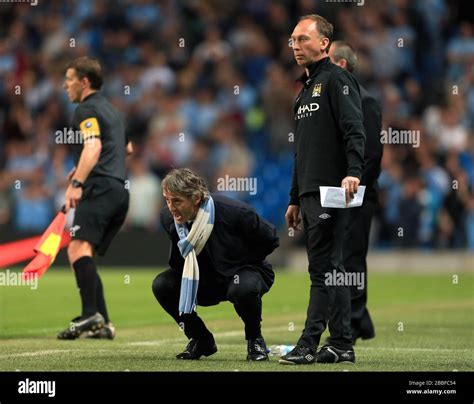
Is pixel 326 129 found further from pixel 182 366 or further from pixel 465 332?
pixel 465 332

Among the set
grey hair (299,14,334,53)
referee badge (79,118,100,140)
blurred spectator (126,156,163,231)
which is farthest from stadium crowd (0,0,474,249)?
grey hair (299,14,334,53)

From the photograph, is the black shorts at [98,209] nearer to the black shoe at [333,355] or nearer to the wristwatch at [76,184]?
the wristwatch at [76,184]

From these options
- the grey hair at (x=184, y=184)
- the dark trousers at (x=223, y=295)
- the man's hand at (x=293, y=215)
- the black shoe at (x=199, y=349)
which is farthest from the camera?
the man's hand at (x=293, y=215)

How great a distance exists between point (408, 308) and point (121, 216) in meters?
4.57

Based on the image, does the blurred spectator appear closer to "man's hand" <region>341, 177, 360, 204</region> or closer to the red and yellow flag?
the red and yellow flag

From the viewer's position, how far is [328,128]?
8.74m

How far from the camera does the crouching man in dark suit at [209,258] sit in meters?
8.45

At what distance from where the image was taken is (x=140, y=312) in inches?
555

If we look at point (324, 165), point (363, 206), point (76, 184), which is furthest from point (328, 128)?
point (76, 184)

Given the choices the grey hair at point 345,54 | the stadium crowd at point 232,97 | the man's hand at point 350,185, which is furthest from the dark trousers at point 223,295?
the stadium crowd at point 232,97

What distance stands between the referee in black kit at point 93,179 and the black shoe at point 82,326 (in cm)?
5

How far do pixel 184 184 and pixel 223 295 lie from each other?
98cm

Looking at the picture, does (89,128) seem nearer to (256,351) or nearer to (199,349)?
(199,349)
